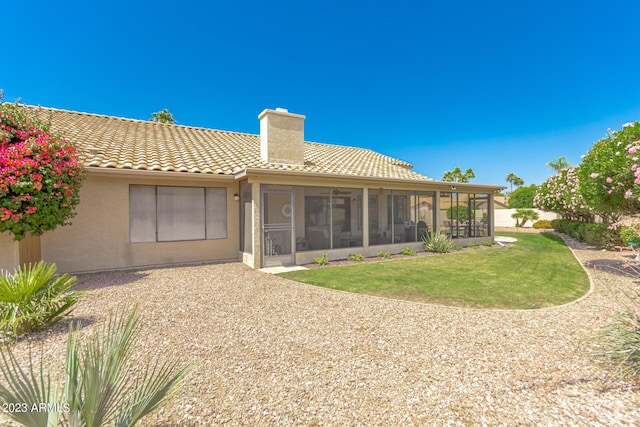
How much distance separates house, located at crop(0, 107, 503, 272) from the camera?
909 centimetres

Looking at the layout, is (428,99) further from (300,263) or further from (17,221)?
(17,221)

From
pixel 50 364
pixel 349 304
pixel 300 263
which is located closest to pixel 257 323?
pixel 349 304

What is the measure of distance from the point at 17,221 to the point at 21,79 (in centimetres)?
1301

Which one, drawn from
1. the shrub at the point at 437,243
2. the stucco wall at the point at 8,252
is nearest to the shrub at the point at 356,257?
the shrub at the point at 437,243

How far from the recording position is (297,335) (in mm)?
4480

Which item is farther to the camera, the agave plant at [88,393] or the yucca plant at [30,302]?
the yucca plant at [30,302]

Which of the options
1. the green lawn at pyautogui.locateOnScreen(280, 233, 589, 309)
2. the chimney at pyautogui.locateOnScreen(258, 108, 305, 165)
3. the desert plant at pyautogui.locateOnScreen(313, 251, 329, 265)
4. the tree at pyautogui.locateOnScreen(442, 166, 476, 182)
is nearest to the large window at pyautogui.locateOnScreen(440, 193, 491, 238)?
the green lawn at pyautogui.locateOnScreen(280, 233, 589, 309)

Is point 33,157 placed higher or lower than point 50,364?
higher

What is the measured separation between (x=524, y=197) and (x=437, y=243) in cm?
2943

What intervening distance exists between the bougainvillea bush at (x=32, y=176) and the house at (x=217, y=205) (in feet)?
3.63

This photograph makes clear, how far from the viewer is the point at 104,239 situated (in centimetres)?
920

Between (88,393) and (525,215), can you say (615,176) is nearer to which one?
(88,393)

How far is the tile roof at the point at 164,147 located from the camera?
990 cm

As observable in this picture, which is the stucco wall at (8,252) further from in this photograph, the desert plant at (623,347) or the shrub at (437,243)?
the shrub at (437,243)
